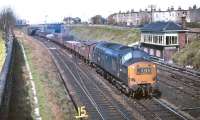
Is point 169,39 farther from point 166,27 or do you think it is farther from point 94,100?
point 94,100

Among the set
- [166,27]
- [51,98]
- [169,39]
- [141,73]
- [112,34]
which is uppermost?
[166,27]

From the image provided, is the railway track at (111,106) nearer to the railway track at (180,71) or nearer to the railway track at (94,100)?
the railway track at (94,100)

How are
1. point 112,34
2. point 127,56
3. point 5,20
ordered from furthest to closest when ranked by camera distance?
point 5,20 < point 112,34 < point 127,56

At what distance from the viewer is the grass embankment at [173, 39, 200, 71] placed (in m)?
45.3

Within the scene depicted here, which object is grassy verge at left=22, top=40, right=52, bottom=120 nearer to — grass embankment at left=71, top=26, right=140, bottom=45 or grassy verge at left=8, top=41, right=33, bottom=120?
grassy verge at left=8, top=41, right=33, bottom=120

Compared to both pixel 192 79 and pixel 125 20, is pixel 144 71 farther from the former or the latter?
pixel 125 20

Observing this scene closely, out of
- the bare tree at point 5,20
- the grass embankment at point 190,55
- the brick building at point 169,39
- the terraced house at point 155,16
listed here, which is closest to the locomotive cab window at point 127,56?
the grass embankment at point 190,55

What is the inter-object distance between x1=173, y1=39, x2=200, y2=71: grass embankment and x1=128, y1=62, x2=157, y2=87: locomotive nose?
702 inches

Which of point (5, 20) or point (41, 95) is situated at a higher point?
point (5, 20)

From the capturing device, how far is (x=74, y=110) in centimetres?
2378

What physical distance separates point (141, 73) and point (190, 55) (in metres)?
23.0

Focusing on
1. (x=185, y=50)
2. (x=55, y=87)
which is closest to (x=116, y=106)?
(x=55, y=87)

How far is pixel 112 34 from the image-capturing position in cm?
10125

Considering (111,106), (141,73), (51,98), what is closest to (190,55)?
(141,73)
